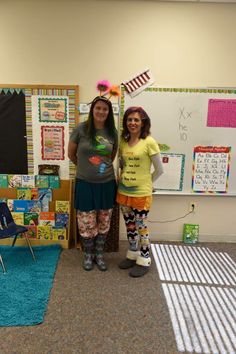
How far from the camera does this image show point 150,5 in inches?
108

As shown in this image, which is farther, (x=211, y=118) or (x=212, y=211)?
(x=212, y=211)

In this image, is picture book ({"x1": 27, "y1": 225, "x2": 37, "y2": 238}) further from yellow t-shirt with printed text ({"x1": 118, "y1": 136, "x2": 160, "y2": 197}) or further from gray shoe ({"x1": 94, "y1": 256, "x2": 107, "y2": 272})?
yellow t-shirt with printed text ({"x1": 118, "y1": 136, "x2": 160, "y2": 197})

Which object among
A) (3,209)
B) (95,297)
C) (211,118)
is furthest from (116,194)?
(211,118)

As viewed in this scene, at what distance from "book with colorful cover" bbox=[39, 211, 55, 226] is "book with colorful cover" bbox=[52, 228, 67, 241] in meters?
0.08

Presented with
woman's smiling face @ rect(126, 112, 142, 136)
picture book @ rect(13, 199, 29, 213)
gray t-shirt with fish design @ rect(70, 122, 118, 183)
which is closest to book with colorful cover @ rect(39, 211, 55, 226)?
picture book @ rect(13, 199, 29, 213)

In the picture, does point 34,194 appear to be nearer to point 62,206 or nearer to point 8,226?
point 62,206

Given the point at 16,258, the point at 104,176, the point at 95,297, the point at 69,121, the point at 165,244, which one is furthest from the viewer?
the point at 165,244

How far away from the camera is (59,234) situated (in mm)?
2959

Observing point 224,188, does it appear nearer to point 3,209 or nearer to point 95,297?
point 95,297

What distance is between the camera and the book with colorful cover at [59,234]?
9.70 feet

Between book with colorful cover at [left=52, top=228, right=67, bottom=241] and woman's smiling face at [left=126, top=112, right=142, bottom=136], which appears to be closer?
woman's smiling face at [left=126, top=112, right=142, bottom=136]

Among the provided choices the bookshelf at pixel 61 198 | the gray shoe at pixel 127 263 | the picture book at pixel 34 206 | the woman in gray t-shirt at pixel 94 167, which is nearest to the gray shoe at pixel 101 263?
the woman in gray t-shirt at pixel 94 167

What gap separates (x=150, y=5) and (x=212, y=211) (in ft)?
7.11

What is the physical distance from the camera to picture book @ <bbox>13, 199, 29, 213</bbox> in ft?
9.80
